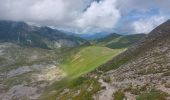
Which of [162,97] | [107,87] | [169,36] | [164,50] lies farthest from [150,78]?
[169,36]

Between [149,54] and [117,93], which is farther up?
[149,54]

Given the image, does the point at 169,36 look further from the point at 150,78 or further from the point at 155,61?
the point at 150,78

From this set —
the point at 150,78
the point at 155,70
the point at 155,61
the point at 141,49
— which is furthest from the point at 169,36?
the point at 150,78

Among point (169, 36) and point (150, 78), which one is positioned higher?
point (169, 36)

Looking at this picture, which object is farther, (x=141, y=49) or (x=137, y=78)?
Result: (x=141, y=49)

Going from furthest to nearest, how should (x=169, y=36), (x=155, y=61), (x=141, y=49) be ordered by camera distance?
(x=141, y=49) → (x=169, y=36) → (x=155, y=61)

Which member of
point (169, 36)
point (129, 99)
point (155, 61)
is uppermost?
point (169, 36)

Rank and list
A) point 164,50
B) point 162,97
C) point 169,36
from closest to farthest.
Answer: point 162,97, point 164,50, point 169,36

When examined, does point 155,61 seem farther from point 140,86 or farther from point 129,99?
point 129,99

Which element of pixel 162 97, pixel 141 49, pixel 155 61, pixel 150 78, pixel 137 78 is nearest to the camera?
pixel 162 97
